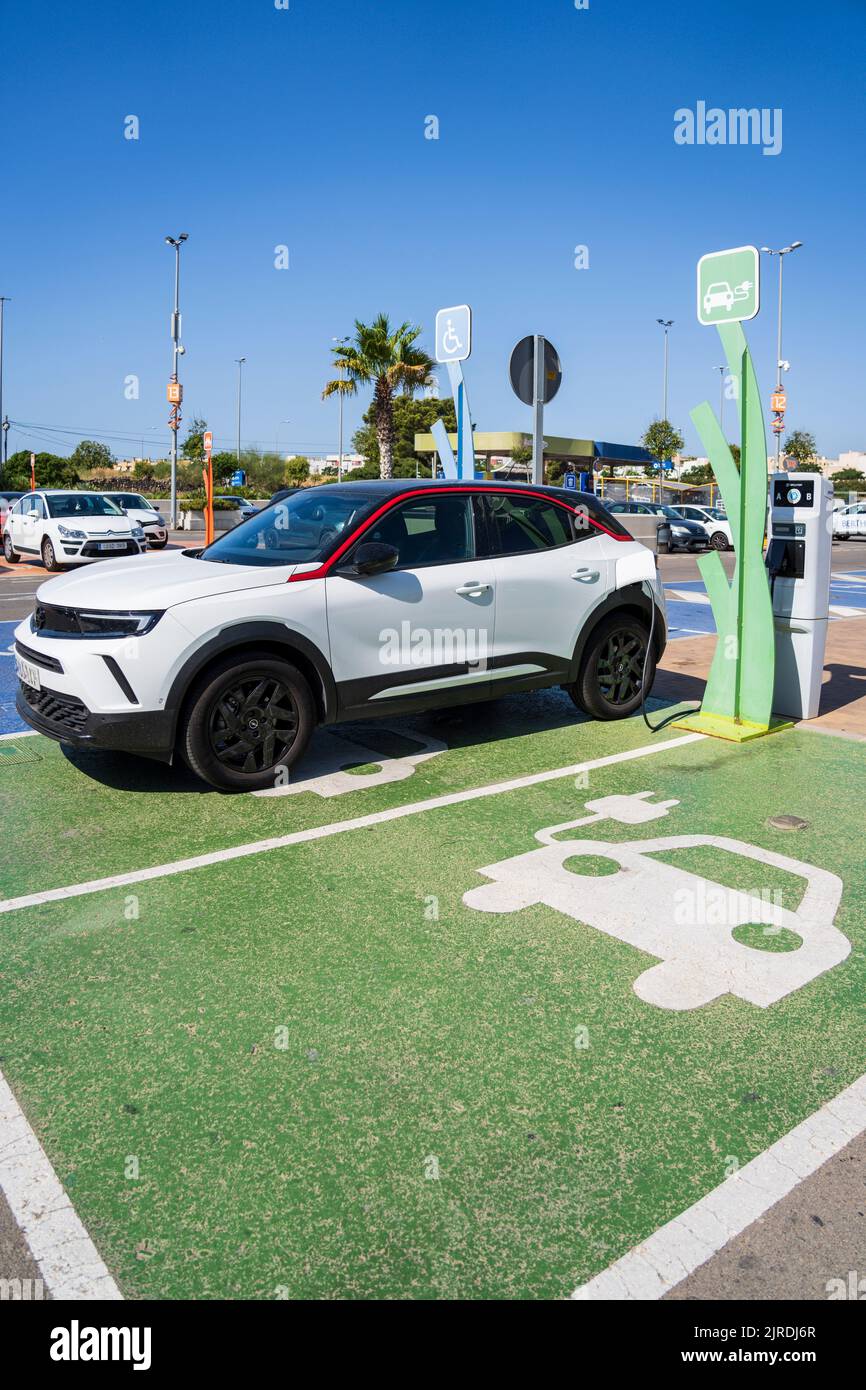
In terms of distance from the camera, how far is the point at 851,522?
3703cm

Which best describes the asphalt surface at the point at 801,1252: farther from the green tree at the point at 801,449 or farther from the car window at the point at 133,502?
the green tree at the point at 801,449

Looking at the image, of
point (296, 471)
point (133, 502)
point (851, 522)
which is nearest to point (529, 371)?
point (133, 502)

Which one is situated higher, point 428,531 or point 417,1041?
point 428,531

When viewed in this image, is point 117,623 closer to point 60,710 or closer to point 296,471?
point 60,710

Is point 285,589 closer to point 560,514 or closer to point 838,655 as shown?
point 560,514

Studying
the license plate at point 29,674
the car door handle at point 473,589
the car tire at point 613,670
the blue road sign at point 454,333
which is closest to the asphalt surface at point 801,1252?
the car door handle at point 473,589

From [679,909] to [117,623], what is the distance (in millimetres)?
2937

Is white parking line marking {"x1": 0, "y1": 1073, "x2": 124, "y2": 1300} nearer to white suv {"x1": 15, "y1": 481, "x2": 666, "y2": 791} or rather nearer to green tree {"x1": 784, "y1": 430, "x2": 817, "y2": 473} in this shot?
white suv {"x1": 15, "y1": 481, "x2": 666, "y2": 791}

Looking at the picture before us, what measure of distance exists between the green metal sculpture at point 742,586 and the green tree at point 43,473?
56.1 metres

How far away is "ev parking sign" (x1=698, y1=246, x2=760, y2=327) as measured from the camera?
6.36 metres

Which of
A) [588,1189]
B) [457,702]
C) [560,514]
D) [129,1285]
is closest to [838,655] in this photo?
[560,514]

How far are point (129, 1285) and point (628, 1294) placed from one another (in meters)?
1.05

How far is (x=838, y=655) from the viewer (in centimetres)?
1025

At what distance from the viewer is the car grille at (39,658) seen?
519cm
